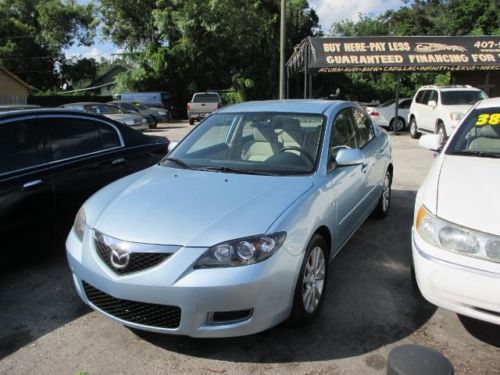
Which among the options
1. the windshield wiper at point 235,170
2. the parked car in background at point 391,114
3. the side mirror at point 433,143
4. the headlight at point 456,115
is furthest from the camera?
the parked car in background at point 391,114

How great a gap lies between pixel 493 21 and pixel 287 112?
34.9m

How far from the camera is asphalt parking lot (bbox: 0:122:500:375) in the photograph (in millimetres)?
3020

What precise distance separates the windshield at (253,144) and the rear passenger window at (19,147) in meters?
1.22

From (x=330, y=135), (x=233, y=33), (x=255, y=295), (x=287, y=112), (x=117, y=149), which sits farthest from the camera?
(x=233, y=33)

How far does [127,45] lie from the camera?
116ft

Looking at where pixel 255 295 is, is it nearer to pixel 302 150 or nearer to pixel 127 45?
pixel 302 150

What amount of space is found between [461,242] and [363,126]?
103 inches

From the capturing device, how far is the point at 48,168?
14.8 ft

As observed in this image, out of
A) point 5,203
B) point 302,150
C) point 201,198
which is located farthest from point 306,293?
point 5,203

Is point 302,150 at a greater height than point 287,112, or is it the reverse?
point 287,112

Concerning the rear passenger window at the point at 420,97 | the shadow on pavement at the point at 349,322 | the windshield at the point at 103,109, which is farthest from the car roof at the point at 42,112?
the windshield at the point at 103,109

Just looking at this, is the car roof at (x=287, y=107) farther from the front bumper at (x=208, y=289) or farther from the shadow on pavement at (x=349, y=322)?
the front bumper at (x=208, y=289)

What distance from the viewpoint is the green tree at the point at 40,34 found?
46812 millimetres

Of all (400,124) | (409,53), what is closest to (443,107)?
(409,53)
